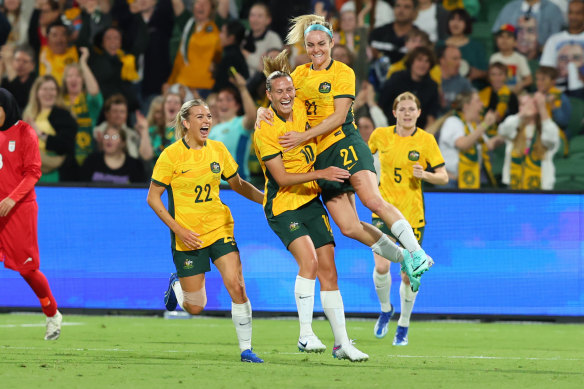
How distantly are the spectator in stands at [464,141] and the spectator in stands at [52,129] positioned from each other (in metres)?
5.22

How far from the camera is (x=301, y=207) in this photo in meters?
7.96

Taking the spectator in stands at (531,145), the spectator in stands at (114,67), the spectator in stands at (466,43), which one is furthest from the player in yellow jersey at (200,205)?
the spectator in stands at (466,43)

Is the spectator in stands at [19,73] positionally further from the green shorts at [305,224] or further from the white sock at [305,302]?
the white sock at [305,302]

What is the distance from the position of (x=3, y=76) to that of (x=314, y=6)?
16.4 feet

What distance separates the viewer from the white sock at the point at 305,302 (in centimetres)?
780

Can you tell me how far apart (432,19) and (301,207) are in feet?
25.7

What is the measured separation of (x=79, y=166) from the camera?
13.9 metres

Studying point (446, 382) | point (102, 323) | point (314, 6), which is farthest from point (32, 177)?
point (314, 6)

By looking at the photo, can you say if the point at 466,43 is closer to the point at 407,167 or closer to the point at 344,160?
the point at 407,167

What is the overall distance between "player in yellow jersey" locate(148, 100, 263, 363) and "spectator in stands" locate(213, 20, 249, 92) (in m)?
6.46

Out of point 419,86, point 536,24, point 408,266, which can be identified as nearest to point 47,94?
point 419,86

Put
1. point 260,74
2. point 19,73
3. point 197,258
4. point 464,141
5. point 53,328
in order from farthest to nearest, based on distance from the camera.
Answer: point 19,73, point 260,74, point 464,141, point 53,328, point 197,258

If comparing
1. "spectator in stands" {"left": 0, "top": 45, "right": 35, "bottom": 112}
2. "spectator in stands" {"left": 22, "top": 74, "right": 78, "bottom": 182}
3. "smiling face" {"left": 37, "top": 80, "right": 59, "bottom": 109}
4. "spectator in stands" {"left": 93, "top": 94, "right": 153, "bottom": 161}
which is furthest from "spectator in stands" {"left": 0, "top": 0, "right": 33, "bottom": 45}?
"spectator in stands" {"left": 93, "top": 94, "right": 153, "bottom": 161}

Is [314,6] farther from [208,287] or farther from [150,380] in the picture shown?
[150,380]
